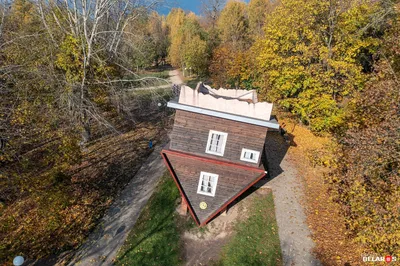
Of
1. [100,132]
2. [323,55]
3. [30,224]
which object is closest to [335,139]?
[323,55]

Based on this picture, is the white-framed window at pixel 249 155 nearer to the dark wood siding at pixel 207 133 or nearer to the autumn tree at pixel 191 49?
the dark wood siding at pixel 207 133

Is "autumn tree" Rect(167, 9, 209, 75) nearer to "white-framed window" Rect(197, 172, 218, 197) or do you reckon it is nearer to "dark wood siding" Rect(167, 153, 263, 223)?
"dark wood siding" Rect(167, 153, 263, 223)

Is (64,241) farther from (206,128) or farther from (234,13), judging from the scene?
(234,13)

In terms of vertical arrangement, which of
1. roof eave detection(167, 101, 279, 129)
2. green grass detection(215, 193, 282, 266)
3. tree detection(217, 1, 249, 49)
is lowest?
green grass detection(215, 193, 282, 266)

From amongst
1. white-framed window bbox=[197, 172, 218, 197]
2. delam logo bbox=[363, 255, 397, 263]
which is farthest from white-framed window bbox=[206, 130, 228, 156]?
delam logo bbox=[363, 255, 397, 263]

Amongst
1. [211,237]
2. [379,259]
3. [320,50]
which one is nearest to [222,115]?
[211,237]
